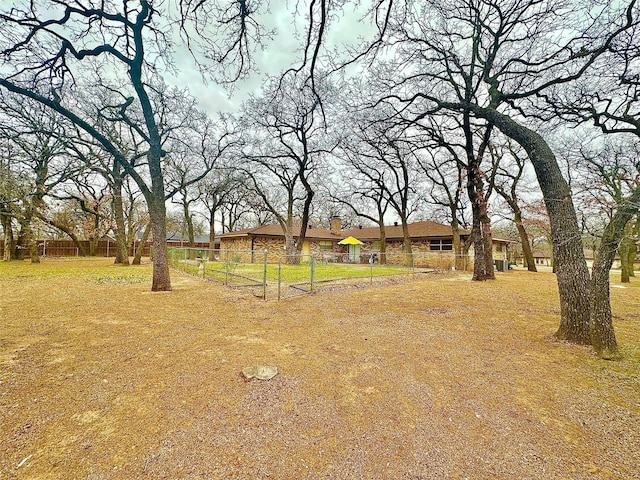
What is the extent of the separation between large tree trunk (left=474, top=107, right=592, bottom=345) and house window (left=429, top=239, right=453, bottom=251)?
642 inches

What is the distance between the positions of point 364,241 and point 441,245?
23.1ft

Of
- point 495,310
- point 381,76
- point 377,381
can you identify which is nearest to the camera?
point 377,381

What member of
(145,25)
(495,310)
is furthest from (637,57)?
(145,25)

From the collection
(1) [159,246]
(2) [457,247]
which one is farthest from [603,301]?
(2) [457,247]

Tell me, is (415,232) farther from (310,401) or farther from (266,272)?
(310,401)

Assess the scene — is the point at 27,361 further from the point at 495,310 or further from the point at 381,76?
the point at 381,76

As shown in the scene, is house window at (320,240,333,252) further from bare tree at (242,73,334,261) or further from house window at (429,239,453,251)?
house window at (429,239,453,251)

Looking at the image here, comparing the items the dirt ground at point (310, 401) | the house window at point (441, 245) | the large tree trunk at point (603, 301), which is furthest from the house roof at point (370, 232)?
the large tree trunk at point (603, 301)

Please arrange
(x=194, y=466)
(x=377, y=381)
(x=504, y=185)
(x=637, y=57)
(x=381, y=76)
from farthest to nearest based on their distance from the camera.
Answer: (x=504, y=185)
(x=381, y=76)
(x=637, y=57)
(x=377, y=381)
(x=194, y=466)

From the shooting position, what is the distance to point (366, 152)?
18.1 meters

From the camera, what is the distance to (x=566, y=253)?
4.27m

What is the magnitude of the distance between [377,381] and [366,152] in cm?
1700

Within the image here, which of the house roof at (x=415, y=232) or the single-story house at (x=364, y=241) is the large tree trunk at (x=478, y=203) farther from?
the house roof at (x=415, y=232)

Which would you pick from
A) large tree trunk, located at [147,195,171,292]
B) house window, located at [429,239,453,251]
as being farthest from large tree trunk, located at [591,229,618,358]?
house window, located at [429,239,453,251]
